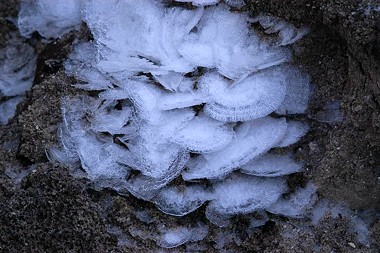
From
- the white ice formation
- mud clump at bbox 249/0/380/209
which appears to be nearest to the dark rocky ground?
mud clump at bbox 249/0/380/209

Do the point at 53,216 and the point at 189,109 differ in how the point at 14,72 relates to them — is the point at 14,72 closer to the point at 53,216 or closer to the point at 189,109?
the point at 53,216

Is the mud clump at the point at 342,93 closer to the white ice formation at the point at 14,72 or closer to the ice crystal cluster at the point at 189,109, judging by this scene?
the ice crystal cluster at the point at 189,109

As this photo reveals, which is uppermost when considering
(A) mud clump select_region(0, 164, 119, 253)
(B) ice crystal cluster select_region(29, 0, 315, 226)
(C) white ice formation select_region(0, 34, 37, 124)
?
(B) ice crystal cluster select_region(29, 0, 315, 226)

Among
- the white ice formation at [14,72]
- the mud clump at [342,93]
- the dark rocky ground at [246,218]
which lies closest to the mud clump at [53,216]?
the dark rocky ground at [246,218]

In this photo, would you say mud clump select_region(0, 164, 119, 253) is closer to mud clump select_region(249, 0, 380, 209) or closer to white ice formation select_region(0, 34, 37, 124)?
white ice formation select_region(0, 34, 37, 124)

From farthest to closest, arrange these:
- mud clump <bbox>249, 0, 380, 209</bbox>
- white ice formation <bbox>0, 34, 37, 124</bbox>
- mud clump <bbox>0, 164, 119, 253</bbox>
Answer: white ice formation <bbox>0, 34, 37, 124</bbox> → mud clump <bbox>0, 164, 119, 253</bbox> → mud clump <bbox>249, 0, 380, 209</bbox>

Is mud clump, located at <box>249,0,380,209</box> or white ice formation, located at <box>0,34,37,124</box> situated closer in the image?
mud clump, located at <box>249,0,380,209</box>

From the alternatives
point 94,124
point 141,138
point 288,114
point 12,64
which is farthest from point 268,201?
point 12,64
